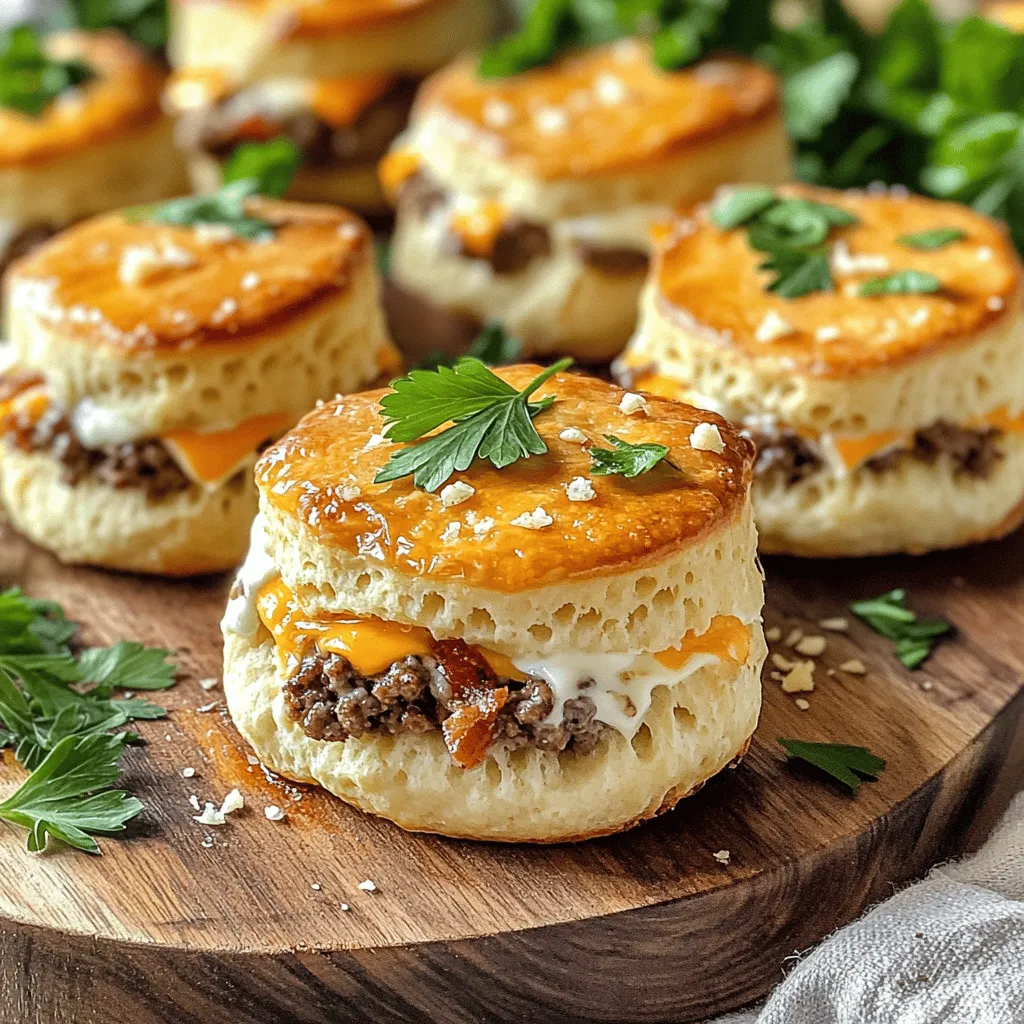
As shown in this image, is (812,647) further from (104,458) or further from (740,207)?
(104,458)

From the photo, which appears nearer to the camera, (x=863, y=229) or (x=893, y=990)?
(x=893, y=990)

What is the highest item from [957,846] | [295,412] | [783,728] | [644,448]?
[644,448]

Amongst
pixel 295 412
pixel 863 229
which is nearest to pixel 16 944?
pixel 295 412

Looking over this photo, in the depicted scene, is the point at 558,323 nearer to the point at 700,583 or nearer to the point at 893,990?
the point at 700,583

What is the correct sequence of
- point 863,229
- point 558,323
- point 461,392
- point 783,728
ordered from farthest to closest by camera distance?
point 558,323 < point 863,229 < point 783,728 < point 461,392

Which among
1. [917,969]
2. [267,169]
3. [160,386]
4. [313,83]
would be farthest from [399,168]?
[917,969]

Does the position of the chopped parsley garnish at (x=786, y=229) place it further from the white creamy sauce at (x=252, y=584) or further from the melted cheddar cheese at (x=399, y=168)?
the white creamy sauce at (x=252, y=584)

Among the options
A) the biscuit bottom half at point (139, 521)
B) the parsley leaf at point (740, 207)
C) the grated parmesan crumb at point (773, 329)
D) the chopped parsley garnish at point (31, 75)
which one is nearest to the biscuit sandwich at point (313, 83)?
the chopped parsley garnish at point (31, 75)
